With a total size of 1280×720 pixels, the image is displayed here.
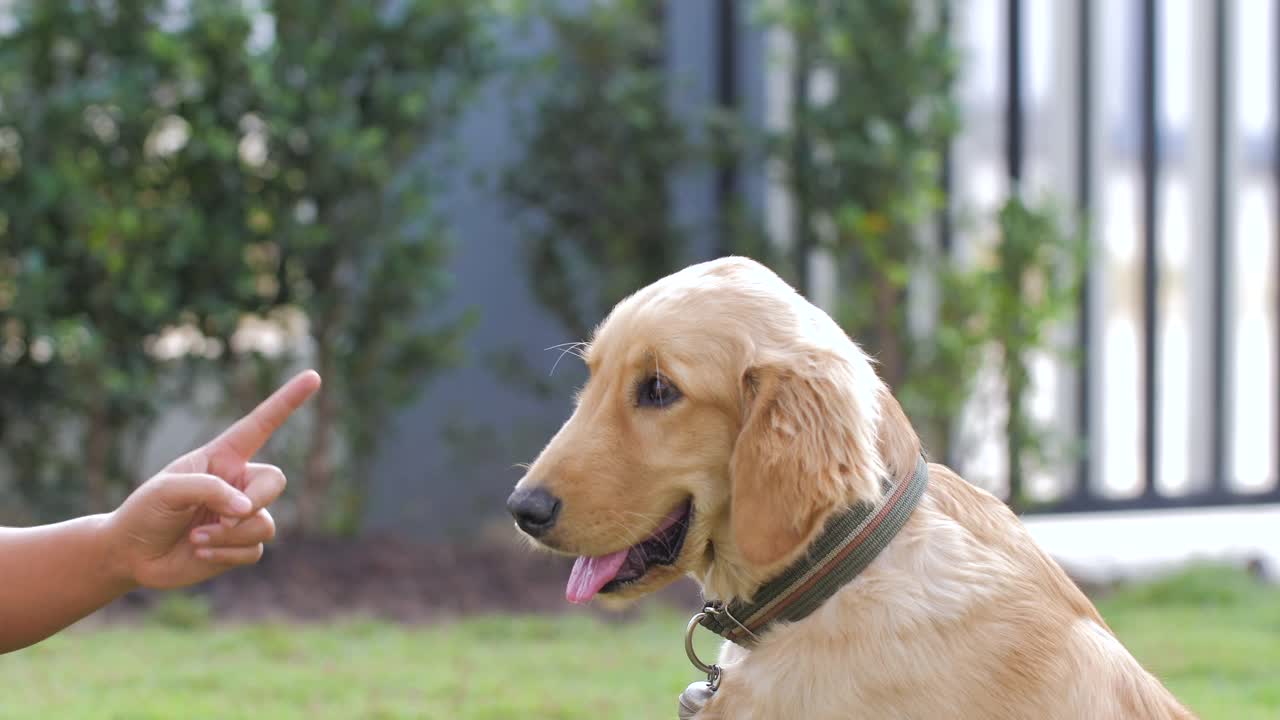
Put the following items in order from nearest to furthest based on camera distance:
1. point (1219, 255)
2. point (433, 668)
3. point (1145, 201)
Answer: point (433, 668) → point (1145, 201) → point (1219, 255)

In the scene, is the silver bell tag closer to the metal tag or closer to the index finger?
the metal tag

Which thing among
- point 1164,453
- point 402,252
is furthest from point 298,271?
point 1164,453

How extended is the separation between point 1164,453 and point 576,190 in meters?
4.20

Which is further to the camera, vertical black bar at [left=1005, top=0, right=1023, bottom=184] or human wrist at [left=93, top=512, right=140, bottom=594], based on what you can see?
vertical black bar at [left=1005, top=0, right=1023, bottom=184]

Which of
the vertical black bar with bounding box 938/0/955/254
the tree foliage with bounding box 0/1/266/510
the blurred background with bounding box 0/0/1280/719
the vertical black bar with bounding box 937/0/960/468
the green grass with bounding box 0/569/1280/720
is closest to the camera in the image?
the green grass with bounding box 0/569/1280/720

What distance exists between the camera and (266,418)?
300 cm

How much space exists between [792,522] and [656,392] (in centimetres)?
42

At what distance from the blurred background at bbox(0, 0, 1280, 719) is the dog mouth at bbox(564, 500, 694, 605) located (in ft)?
6.00

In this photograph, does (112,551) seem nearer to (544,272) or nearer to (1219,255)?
(544,272)

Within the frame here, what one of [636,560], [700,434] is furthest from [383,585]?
[700,434]

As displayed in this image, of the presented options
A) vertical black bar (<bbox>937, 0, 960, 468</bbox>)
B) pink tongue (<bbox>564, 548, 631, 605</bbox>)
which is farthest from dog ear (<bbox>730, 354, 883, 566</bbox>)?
vertical black bar (<bbox>937, 0, 960, 468</bbox>)

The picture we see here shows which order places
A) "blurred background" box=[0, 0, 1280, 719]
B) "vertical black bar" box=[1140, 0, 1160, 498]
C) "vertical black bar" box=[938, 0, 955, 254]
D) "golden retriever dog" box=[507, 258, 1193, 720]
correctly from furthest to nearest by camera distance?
1. "vertical black bar" box=[1140, 0, 1160, 498]
2. "vertical black bar" box=[938, 0, 955, 254]
3. "blurred background" box=[0, 0, 1280, 719]
4. "golden retriever dog" box=[507, 258, 1193, 720]

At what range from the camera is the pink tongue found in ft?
9.74

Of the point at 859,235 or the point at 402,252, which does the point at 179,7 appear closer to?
the point at 402,252
